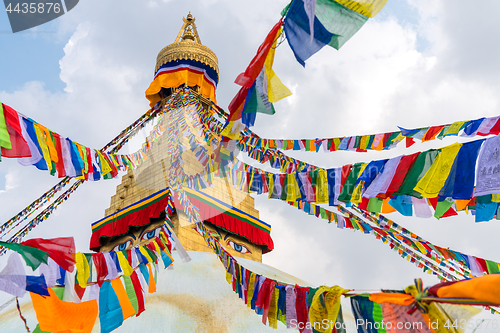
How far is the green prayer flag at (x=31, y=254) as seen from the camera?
113 inches

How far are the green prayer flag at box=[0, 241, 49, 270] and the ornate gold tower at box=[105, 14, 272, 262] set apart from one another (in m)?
4.24

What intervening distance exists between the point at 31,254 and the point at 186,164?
5.50 metres

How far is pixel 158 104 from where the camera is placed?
440 inches

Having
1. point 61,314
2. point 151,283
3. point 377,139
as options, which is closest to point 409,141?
point 377,139

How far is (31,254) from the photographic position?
2930mm

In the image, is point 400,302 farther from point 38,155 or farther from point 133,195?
point 133,195

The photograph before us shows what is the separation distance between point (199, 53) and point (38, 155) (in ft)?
30.5

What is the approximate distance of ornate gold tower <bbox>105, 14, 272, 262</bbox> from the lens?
8367 mm

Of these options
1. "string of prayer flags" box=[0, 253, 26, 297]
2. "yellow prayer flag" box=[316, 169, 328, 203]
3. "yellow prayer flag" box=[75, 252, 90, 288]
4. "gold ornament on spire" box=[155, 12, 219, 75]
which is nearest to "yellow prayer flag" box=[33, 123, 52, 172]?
"yellow prayer flag" box=[75, 252, 90, 288]

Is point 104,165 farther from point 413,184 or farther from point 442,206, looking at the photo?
point 442,206

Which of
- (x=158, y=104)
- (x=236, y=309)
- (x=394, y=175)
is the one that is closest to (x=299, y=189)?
(x=394, y=175)

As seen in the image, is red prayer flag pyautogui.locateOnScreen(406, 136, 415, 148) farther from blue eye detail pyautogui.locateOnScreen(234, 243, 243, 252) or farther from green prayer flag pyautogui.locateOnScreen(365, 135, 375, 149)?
blue eye detail pyautogui.locateOnScreen(234, 243, 243, 252)

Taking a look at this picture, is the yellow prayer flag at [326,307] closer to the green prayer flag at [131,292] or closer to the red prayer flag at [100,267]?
the green prayer flag at [131,292]

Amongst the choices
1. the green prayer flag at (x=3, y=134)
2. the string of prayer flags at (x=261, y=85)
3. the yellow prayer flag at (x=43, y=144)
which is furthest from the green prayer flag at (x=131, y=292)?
the string of prayer flags at (x=261, y=85)
